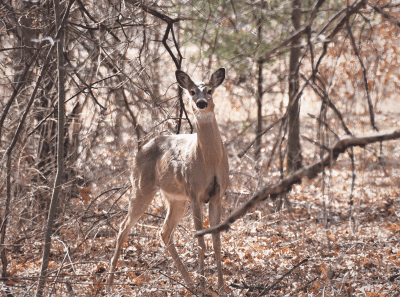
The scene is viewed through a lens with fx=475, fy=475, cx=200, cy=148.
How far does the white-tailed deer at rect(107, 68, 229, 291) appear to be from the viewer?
5.10m

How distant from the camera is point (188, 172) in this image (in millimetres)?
5227

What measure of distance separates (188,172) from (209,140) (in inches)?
17.1

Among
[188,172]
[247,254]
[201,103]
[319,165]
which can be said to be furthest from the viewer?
[247,254]

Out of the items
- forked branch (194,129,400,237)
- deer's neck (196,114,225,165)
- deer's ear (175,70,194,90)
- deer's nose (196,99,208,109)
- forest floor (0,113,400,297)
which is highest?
deer's ear (175,70,194,90)

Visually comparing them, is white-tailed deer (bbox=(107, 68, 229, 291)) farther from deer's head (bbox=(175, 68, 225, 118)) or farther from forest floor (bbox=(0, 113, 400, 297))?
forest floor (bbox=(0, 113, 400, 297))

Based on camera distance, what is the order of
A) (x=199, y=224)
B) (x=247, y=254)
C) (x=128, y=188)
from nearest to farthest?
(x=199, y=224)
(x=247, y=254)
(x=128, y=188)

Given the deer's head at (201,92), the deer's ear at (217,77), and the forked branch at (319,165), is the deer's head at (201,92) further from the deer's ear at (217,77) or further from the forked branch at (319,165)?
the forked branch at (319,165)

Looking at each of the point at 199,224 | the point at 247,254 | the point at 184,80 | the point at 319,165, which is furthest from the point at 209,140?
the point at 319,165

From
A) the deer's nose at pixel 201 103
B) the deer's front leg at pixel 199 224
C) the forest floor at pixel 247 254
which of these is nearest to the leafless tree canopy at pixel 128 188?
the forest floor at pixel 247 254

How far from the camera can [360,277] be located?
16.6ft

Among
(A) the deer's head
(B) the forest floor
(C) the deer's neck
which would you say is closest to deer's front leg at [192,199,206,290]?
(B) the forest floor

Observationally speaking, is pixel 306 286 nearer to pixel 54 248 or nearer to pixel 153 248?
Result: pixel 153 248

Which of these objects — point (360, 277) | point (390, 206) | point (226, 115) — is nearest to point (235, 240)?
point (360, 277)

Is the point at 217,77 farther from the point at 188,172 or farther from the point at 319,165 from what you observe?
the point at 319,165
